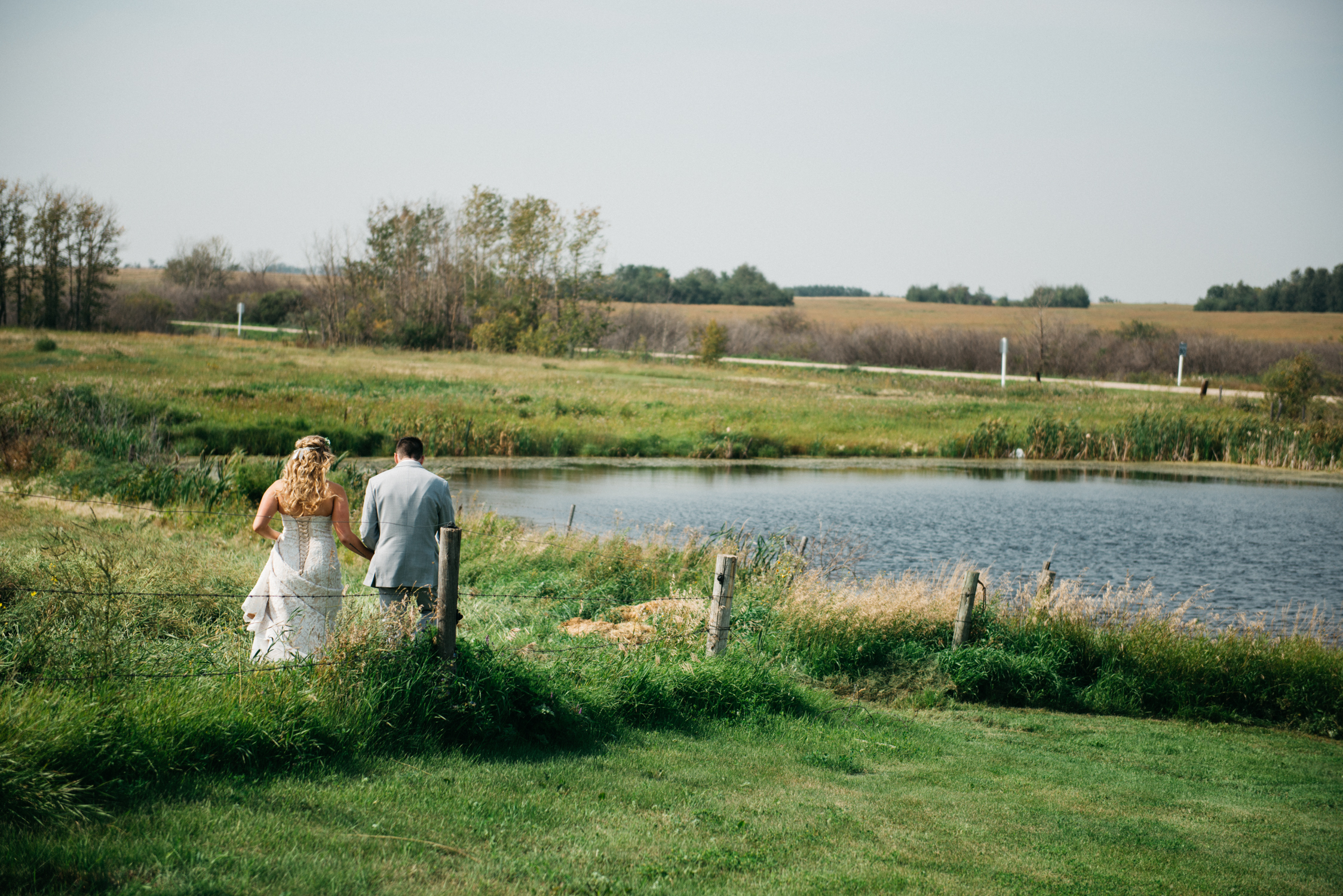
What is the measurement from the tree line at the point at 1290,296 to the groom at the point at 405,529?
134005mm

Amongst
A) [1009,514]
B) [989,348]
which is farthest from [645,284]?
[1009,514]

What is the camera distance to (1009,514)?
2502 cm

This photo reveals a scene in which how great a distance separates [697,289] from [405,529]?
146400 mm

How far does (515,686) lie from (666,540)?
815cm

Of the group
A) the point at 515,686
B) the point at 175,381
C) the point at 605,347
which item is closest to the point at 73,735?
the point at 515,686

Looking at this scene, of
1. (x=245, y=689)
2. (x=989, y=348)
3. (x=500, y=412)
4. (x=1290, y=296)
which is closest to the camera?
(x=245, y=689)

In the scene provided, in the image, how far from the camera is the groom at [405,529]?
7633 mm

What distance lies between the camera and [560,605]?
484 inches

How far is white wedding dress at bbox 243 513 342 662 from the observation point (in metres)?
7.58

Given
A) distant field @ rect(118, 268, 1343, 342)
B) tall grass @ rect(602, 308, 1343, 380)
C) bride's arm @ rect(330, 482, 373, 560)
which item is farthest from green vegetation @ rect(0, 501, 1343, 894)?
distant field @ rect(118, 268, 1343, 342)

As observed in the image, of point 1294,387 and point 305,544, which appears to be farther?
point 1294,387

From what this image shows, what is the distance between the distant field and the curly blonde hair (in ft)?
244

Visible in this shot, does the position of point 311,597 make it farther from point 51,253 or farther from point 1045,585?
point 51,253

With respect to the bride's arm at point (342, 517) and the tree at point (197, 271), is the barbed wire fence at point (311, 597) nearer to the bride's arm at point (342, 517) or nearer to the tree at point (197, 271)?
the bride's arm at point (342, 517)
